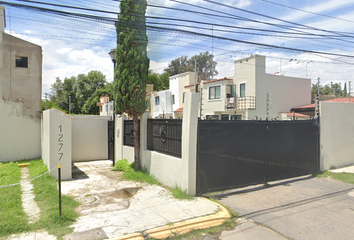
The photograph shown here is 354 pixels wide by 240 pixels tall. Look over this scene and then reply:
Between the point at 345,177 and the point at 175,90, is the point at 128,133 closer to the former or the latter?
the point at 345,177

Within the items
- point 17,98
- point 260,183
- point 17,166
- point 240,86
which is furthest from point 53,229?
point 240,86

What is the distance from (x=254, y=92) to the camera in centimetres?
2353

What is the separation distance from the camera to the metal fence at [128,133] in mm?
11422

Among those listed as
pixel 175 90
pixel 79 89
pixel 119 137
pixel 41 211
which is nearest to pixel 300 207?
pixel 41 211

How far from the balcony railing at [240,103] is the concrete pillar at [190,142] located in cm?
1753

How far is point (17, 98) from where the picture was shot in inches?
535

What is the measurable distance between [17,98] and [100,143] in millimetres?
4774

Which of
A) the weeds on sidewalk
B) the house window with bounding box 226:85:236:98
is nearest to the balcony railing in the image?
the house window with bounding box 226:85:236:98

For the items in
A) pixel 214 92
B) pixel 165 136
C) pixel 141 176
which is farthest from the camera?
pixel 214 92

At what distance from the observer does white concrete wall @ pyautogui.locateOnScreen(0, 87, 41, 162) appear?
13219 mm

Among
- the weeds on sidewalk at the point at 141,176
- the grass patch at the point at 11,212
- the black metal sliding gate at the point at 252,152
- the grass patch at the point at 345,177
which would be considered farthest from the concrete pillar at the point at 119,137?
the grass patch at the point at 345,177

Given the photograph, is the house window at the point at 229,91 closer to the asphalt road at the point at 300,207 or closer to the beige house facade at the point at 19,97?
the beige house facade at the point at 19,97

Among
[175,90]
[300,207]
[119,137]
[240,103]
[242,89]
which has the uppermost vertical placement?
[175,90]

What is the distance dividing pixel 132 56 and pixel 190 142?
4.31 m
